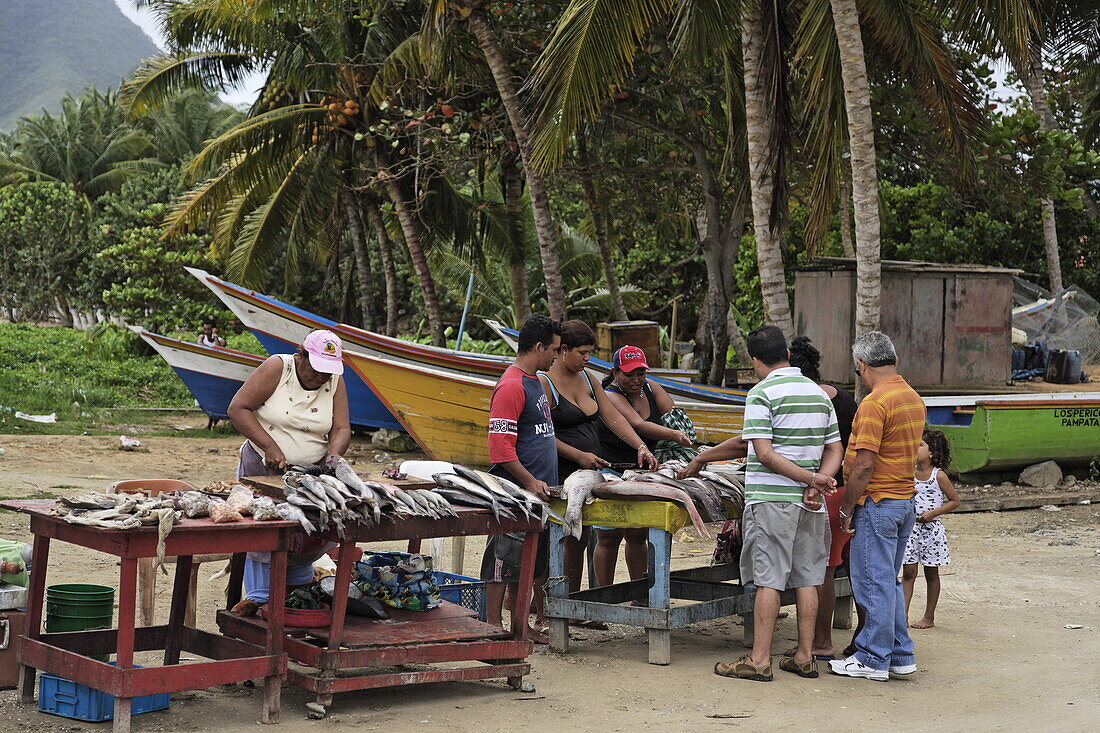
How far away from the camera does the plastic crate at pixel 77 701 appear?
4.86 metres

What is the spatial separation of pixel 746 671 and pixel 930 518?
193cm

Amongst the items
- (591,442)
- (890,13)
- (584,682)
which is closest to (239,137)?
(890,13)

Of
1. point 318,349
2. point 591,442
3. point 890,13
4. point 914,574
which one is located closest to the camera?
A: point 318,349

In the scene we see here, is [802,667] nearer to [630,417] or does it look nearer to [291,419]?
[630,417]

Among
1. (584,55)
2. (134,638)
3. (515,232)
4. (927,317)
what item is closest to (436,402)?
(515,232)

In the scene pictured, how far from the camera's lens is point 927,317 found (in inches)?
534

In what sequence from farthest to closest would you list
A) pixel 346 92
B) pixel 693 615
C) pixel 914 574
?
pixel 346 92, pixel 914 574, pixel 693 615

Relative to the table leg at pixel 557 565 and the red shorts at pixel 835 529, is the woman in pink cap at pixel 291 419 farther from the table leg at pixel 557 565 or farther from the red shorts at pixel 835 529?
the red shorts at pixel 835 529

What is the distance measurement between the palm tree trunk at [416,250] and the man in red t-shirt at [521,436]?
11.3 m

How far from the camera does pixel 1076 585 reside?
28.2 ft

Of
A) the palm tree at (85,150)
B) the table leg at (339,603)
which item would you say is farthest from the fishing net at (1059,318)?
the palm tree at (85,150)

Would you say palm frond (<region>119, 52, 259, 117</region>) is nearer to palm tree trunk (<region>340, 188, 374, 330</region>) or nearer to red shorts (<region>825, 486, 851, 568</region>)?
palm tree trunk (<region>340, 188, 374, 330</region>)

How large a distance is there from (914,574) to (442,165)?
10.8 meters

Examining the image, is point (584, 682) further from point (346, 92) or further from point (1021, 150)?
point (346, 92)
